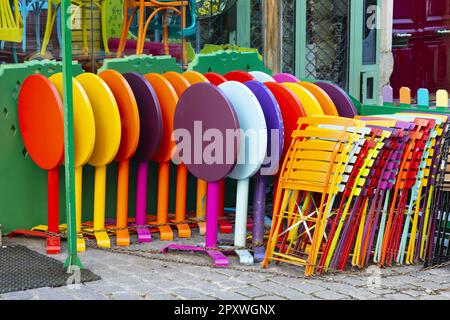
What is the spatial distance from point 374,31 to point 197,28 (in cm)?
213

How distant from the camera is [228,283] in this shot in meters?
5.29

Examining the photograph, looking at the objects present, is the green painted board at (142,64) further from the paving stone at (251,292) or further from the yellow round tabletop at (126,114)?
the paving stone at (251,292)

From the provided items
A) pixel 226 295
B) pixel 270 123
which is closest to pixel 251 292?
pixel 226 295

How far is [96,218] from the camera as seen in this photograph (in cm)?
633

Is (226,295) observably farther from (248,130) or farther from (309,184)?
(248,130)

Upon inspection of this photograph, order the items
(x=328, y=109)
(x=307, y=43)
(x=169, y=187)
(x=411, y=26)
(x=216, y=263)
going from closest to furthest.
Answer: (x=216, y=263) < (x=328, y=109) < (x=169, y=187) < (x=307, y=43) < (x=411, y=26)

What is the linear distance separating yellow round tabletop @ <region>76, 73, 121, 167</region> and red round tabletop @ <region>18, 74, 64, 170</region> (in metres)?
0.30

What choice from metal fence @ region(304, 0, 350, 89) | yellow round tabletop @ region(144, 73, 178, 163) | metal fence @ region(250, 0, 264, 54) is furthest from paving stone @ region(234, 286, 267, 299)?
metal fence @ region(304, 0, 350, 89)

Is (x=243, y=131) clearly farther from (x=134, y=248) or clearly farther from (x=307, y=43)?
(x=307, y=43)

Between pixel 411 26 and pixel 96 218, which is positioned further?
pixel 411 26

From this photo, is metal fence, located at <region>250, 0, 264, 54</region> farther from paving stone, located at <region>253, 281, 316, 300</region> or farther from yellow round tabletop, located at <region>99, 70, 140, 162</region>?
paving stone, located at <region>253, 281, 316, 300</region>

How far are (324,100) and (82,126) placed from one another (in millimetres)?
1841

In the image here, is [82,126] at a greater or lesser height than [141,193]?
greater

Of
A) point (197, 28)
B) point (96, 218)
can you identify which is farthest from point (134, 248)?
point (197, 28)
